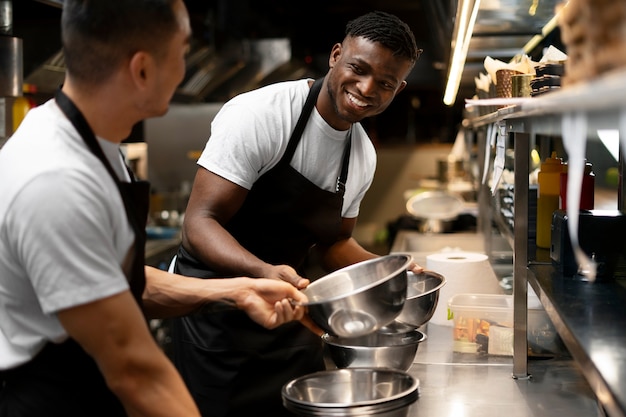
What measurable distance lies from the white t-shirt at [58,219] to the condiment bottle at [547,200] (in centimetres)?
153

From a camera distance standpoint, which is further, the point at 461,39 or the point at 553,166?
the point at 461,39

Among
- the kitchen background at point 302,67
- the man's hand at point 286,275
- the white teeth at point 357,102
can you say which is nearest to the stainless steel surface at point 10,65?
the kitchen background at point 302,67

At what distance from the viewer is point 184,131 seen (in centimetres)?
819

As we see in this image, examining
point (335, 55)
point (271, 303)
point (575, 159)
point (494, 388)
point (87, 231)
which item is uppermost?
point (335, 55)

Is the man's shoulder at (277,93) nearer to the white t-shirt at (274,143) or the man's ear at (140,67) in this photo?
the white t-shirt at (274,143)

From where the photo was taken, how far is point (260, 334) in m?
2.54

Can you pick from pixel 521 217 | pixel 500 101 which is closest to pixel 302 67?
pixel 521 217

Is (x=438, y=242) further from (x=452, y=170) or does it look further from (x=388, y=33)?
(x=452, y=170)

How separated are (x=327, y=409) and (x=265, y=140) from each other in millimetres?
1094

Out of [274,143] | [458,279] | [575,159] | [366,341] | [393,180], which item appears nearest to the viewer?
[575,159]

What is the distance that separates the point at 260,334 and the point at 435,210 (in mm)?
4193

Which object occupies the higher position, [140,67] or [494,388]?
[140,67]

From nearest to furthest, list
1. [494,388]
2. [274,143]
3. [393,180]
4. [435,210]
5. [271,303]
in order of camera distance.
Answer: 1. [271,303]
2. [494,388]
3. [274,143]
4. [435,210]
5. [393,180]

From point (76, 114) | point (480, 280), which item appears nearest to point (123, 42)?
point (76, 114)
